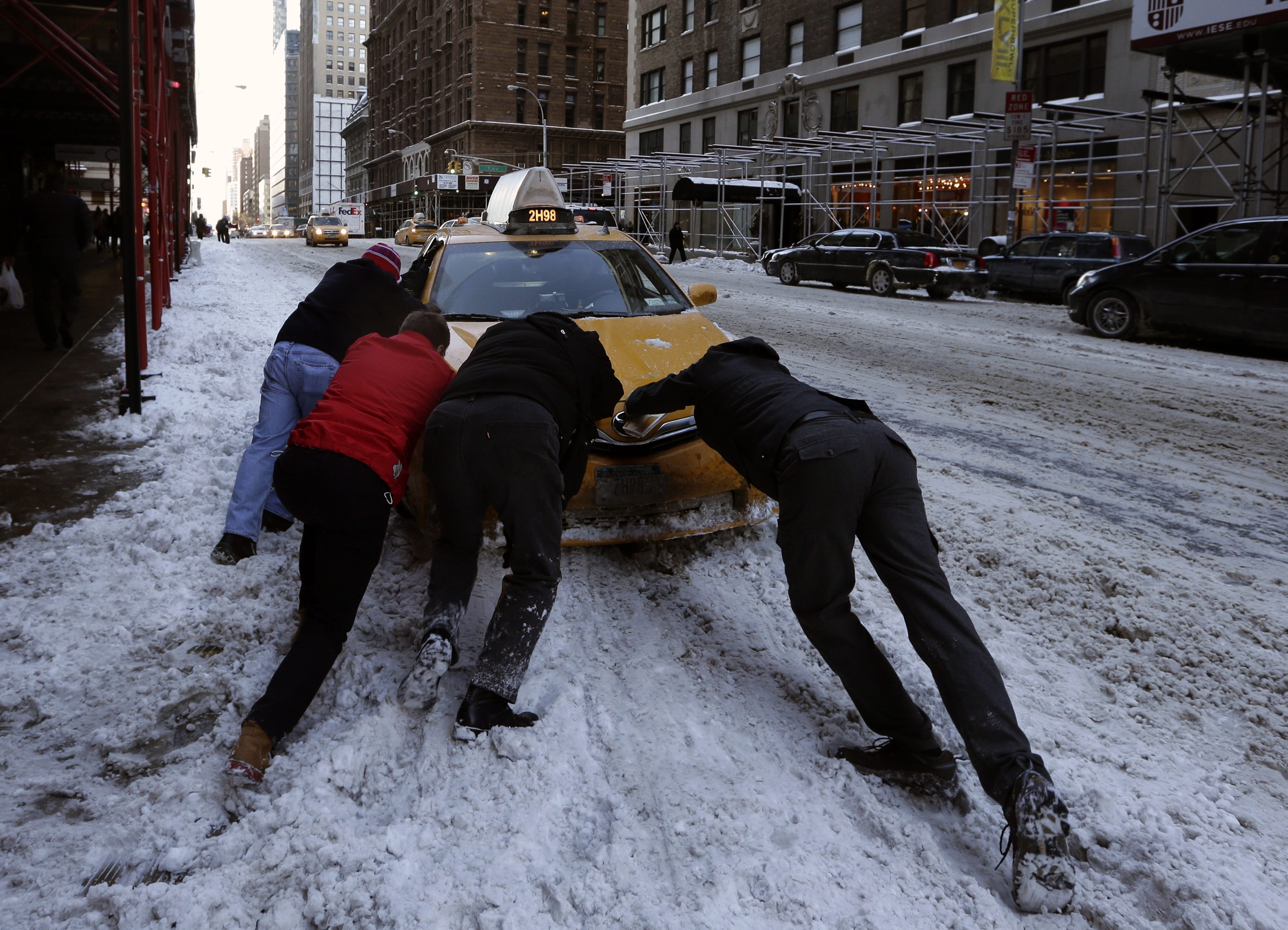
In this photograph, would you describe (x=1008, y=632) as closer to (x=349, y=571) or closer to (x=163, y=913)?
(x=349, y=571)

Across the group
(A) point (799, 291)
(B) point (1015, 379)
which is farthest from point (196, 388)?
(A) point (799, 291)

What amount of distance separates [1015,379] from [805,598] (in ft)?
25.7

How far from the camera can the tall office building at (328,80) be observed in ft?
468

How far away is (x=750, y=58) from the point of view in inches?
1743

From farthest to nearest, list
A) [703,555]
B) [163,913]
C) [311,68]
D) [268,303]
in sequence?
1. [311,68]
2. [268,303]
3. [703,555]
4. [163,913]

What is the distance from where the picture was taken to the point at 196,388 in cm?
891

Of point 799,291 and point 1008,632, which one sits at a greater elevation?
point 799,291

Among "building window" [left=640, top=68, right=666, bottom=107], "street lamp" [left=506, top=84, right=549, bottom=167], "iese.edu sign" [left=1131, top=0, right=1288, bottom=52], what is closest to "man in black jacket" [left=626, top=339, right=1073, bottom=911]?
"iese.edu sign" [left=1131, top=0, right=1288, bottom=52]

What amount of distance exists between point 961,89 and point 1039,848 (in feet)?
115

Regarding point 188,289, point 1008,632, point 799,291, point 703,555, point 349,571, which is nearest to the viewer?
point 349,571

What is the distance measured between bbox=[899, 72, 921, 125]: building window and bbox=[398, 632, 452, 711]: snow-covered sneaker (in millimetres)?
35290

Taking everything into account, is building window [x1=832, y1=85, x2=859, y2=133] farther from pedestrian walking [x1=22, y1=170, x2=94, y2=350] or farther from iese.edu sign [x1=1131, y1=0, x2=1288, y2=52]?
pedestrian walking [x1=22, y1=170, x2=94, y2=350]

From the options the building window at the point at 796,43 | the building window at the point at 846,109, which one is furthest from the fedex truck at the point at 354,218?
the building window at the point at 846,109

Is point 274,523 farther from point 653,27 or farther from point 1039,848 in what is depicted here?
point 653,27
